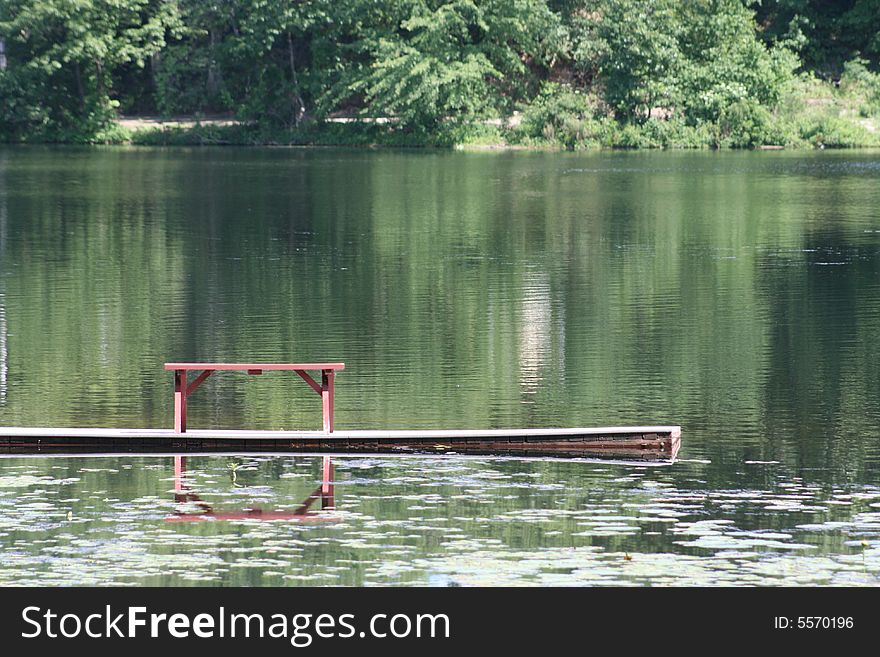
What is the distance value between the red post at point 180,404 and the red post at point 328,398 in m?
1.43

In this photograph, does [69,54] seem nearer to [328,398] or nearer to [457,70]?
[457,70]

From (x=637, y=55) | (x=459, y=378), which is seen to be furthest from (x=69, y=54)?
(x=459, y=378)

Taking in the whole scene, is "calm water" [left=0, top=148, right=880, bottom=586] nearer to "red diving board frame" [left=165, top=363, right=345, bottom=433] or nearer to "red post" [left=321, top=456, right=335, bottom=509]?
"red post" [left=321, top=456, right=335, bottom=509]

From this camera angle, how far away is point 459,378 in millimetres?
22062

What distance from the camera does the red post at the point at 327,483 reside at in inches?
627

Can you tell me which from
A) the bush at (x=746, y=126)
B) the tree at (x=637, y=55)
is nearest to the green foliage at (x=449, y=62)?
the tree at (x=637, y=55)

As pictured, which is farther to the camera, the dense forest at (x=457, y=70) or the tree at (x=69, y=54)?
the tree at (x=69, y=54)

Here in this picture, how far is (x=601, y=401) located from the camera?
2067cm

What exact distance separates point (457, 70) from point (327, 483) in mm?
62751

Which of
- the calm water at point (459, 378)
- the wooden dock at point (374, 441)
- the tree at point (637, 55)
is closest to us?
the calm water at point (459, 378)

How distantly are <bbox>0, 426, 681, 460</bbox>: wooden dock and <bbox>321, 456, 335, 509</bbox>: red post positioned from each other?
415mm

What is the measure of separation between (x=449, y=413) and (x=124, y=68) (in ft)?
237

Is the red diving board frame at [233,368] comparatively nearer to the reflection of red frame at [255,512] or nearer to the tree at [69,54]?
the reflection of red frame at [255,512]

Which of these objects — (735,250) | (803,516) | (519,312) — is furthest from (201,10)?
(803,516)
